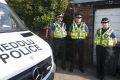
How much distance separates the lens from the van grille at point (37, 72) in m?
3.74

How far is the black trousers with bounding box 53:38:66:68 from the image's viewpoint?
28.5ft

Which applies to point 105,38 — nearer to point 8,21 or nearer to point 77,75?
point 77,75

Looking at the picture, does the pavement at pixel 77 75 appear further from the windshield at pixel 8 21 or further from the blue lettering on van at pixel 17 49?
the blue lettering on van at pixel 17 49

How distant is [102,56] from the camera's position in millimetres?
7820

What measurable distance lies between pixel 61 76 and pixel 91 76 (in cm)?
86

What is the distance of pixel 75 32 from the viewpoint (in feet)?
27.5

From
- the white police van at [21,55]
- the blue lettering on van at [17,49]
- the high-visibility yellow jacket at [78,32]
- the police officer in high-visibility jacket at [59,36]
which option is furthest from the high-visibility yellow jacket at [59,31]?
the blue lettering on van at [17,49]

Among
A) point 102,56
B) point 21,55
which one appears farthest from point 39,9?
point 21,55

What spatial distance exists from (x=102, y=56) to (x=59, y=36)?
1.49m

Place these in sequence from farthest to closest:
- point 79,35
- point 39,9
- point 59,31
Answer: point 39,9 < point 59,31 < point 79,35

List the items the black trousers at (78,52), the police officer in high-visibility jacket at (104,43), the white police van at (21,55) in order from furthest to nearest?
the black trousers at (78,52), the police officer in high-visibility jacket at (104,43), the white police van at (21,55)

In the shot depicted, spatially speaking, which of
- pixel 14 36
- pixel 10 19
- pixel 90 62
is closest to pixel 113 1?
pixel 90 62

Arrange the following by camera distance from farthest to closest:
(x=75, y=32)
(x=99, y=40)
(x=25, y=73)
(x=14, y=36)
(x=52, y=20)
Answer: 1. (x=52, y=20)
2. (x=75, y=32)
3. (x=99, y=40)
4. (x=14, y=36)
5. (x=25, y=73)

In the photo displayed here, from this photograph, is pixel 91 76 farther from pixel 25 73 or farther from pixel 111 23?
pixel 25 73
